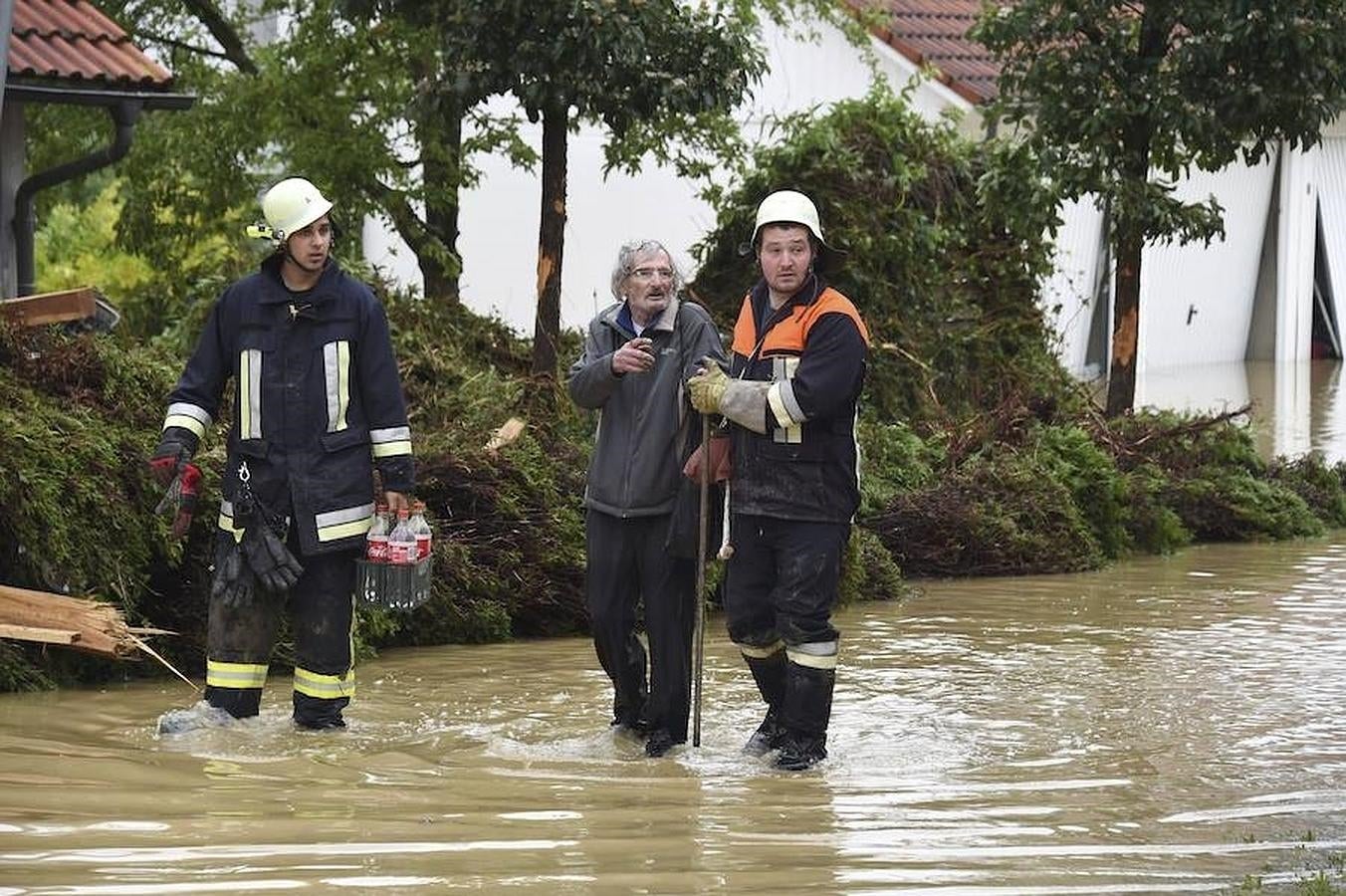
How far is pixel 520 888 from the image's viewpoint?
5945 millimetres

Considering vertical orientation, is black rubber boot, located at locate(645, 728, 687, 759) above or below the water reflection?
below

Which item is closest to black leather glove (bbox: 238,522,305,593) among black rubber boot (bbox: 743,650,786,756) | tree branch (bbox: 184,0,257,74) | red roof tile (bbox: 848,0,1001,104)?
black rubber boot (bbox: 743,650,786,756)

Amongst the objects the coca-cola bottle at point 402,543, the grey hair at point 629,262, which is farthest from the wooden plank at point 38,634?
the grey hair at point 629,262

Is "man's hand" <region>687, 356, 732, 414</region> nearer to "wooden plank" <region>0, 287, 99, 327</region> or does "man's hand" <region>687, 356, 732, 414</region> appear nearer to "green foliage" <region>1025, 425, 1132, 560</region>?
"wooden plank" <region>0, 287, 99, 327</region>

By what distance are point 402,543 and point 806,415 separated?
5.09 ft

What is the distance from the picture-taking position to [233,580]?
8.13m

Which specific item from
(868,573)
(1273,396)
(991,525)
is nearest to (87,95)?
(868,573)

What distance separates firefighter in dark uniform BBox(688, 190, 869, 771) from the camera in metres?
7.85

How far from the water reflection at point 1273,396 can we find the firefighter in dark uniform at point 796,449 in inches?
485

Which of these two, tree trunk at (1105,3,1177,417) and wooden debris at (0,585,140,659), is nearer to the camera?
wooden debris at (0,585,140,659)

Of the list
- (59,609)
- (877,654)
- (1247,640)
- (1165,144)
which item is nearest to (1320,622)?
(1247,640)

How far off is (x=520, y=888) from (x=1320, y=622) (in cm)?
694

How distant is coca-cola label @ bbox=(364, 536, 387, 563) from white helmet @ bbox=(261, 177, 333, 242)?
1106 mm

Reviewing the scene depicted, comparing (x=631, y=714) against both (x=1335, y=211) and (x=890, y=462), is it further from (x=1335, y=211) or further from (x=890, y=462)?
(x=1335, y=211)
